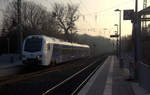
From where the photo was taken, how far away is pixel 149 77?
10.9 meters

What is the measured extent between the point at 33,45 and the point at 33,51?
65 centimetres

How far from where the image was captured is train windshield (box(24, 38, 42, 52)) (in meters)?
24.0

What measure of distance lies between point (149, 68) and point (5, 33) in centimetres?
5377

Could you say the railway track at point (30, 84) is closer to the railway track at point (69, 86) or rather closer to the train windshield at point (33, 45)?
the railway track at point (69, 86)

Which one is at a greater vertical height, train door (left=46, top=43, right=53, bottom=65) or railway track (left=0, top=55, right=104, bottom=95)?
train door (left=46, top=43, right=53, bottom=65)

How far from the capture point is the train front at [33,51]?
23406mm

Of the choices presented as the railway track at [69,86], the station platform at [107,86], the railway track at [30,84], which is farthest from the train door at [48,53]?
the station platform at [107,86]

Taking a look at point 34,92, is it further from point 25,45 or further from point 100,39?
point 100,39

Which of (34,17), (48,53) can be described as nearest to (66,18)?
(34,17)

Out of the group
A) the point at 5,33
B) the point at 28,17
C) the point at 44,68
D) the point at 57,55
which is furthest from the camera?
the point at 28,17

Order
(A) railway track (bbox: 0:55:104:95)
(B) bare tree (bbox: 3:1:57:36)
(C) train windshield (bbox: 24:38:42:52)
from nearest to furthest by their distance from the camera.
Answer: (A) railway track (bbox: 0:55:104:95) → (C) train windshield (bbox: 24:38:42:52) → (B) bare tree (bbox: 3:1:57:36)

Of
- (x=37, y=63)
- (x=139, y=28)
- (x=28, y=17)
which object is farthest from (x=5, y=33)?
(x=139, y=28)

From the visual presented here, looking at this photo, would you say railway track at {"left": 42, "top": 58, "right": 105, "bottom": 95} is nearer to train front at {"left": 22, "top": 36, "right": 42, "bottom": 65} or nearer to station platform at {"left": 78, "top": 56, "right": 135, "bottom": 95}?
station platform at {"left": 78, "top": 56, "right": 135, "bottom": 95}

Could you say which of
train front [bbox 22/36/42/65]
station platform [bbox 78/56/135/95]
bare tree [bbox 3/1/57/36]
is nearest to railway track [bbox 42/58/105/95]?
station platform [bbox 78/56/135/95]
